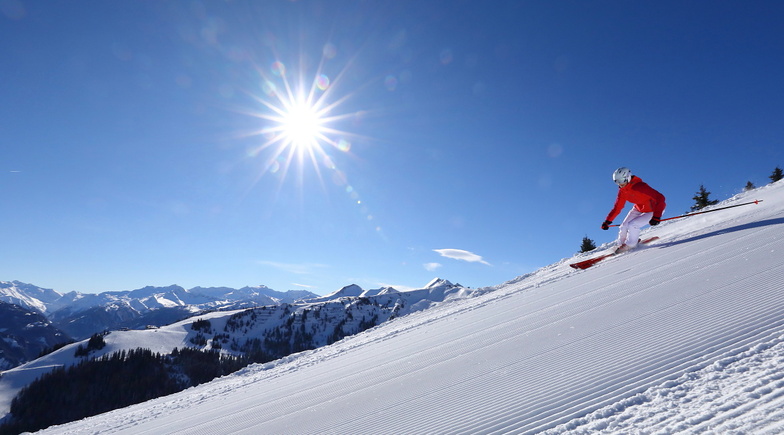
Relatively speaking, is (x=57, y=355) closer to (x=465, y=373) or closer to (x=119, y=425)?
(x=119, y=425)

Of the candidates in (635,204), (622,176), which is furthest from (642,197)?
(622,176)

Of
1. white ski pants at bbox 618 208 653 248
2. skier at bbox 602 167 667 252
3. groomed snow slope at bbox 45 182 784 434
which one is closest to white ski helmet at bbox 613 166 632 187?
skier at bbox 602 167 667 252

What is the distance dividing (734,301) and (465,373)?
12.3ft

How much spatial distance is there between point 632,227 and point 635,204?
721 mm

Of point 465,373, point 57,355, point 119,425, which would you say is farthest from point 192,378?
point 465,373

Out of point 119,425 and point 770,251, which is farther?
point 119,425

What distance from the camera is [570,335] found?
516 cm

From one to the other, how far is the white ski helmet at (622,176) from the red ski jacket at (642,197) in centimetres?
11

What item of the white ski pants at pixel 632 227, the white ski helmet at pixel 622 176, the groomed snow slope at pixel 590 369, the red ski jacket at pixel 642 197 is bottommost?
the groomed snow slope at pixel 590 369

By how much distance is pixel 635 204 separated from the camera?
1082 cm

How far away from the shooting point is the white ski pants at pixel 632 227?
10.5m

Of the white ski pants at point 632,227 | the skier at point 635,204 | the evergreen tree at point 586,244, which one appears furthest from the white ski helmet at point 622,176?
the evergreen tree at point 586,244

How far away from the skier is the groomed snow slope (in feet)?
5.10

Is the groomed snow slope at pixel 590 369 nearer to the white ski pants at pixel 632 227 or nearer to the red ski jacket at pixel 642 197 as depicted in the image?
the red ski jacket at pixel 642 197
